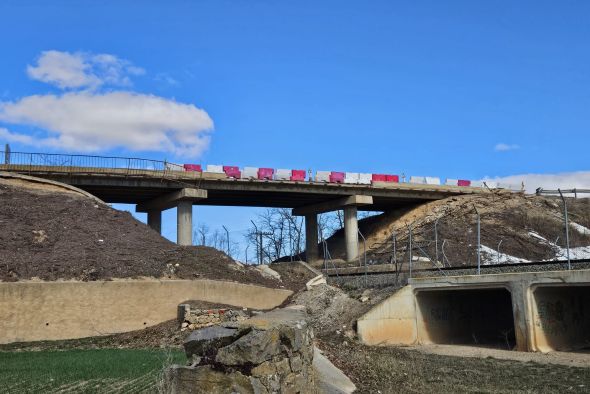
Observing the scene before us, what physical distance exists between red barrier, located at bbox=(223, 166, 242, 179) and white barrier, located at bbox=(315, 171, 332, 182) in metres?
7.93

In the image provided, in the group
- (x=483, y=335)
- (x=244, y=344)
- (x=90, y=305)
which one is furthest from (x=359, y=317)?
(x=244, y=344)

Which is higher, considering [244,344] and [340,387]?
[244,344]

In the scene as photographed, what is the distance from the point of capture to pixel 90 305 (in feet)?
93.4

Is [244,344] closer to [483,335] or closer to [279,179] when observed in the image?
[483,335]

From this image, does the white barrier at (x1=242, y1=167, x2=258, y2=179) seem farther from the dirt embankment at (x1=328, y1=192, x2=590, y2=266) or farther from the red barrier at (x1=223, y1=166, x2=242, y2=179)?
the dirt embankment at (x1=328, y1=192, x2=590, y2=266)

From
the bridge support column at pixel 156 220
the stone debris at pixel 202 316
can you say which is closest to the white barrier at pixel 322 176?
the bridge support column at pixel 156 220

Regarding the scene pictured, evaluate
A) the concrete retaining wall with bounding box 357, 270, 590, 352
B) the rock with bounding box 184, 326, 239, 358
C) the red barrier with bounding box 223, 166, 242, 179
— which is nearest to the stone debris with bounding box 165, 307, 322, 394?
the rock with bounding box 184, 326, 239, 358

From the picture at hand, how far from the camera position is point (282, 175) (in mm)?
55750

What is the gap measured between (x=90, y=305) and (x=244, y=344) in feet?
75.9

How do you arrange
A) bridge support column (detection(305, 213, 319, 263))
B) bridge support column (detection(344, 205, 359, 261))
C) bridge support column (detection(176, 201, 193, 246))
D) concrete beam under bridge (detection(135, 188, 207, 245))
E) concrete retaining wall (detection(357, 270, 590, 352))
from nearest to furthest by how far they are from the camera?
concrete retaining wall (detection(357, 270, 590, 352)) → concrete beam under bridge (detection(135, 188, 207, 245)) → bridge support column (detection(176, 201, 193, 246)) → bridge support column (detection(344, 205, 359, 261)) → bridge support column (detection(305, 213, 319, 263))

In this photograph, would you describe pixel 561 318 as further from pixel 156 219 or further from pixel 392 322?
pixel 156 219

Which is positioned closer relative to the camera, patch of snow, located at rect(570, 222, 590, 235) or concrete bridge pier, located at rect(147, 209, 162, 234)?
concrete bridge pier, located at rect(147, 209, 162, 234)

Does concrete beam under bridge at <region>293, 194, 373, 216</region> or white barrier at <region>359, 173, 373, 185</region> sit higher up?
white barrier at <region>359, 173, 373, 185</region>

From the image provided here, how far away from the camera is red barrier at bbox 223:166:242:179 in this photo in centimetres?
5317
